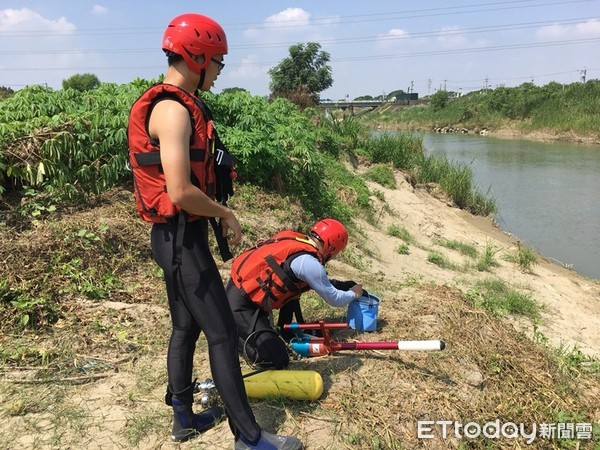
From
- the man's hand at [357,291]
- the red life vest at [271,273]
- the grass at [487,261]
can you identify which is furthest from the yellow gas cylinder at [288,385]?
the grass at [487,261]

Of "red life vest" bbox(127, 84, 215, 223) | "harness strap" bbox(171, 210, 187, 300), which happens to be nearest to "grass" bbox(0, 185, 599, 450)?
"harness strap" bbox(171, 210, 187, 300)

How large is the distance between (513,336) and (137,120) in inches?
133

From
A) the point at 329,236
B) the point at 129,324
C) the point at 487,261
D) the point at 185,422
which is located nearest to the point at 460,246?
the point at 487,261

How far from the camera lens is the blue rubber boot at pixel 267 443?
7.48ft

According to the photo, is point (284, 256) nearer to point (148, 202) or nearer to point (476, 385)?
point (148, 202)

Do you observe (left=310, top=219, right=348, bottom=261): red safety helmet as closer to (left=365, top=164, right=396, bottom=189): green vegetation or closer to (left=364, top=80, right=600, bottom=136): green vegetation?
(left=365, top=164, right=396, bottom=189): green vegetation

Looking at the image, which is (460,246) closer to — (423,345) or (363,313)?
(363,313)

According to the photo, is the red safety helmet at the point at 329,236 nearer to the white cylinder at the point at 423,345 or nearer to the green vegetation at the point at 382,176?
the white cylinder at the point at 423,345

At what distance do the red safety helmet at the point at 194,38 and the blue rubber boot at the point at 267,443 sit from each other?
5.55 feet

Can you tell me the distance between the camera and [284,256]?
322 cm

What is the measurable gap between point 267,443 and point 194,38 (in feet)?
6.04

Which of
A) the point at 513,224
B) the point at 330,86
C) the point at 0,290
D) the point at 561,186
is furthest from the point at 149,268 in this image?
the point at 330,86

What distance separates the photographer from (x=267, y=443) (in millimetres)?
2303

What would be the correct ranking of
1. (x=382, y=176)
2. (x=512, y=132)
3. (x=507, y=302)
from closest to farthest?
(x=507, y=302) < (x=382, y=176) < (x=512, y=132)
